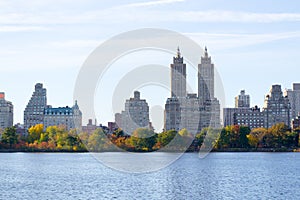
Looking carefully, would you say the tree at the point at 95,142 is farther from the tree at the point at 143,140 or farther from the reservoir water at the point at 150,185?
the reservoir water at the point at 150,185

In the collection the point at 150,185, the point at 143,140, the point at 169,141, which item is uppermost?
the point at 143,140

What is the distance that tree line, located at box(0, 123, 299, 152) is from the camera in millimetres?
188250

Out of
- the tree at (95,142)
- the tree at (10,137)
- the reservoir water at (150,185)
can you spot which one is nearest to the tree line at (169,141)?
the tree at (10,137)

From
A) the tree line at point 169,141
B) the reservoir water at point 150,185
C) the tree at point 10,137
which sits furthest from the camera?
the tree at point 10,137

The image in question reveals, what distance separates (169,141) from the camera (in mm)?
188625

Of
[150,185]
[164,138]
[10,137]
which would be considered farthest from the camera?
[10,137]

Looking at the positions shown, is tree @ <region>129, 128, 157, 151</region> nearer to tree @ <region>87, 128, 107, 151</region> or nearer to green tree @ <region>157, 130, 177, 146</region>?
green tree @ <region>157, 130, 177, 146</region>

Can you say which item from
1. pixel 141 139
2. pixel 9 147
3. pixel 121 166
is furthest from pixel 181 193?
pixel 9 147

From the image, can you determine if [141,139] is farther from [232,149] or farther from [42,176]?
[42,176]

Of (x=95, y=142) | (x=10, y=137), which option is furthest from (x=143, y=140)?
(x=10, y=137)

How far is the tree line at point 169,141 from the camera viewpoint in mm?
188250

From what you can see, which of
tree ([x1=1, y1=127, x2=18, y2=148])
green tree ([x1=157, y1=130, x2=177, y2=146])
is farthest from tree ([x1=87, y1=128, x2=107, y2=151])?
tree ([x1=1, y1=127, x2=18, y2=148])

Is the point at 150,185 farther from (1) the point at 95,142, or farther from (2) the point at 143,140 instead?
(2) the point at 143,140

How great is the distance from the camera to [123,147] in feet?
630
